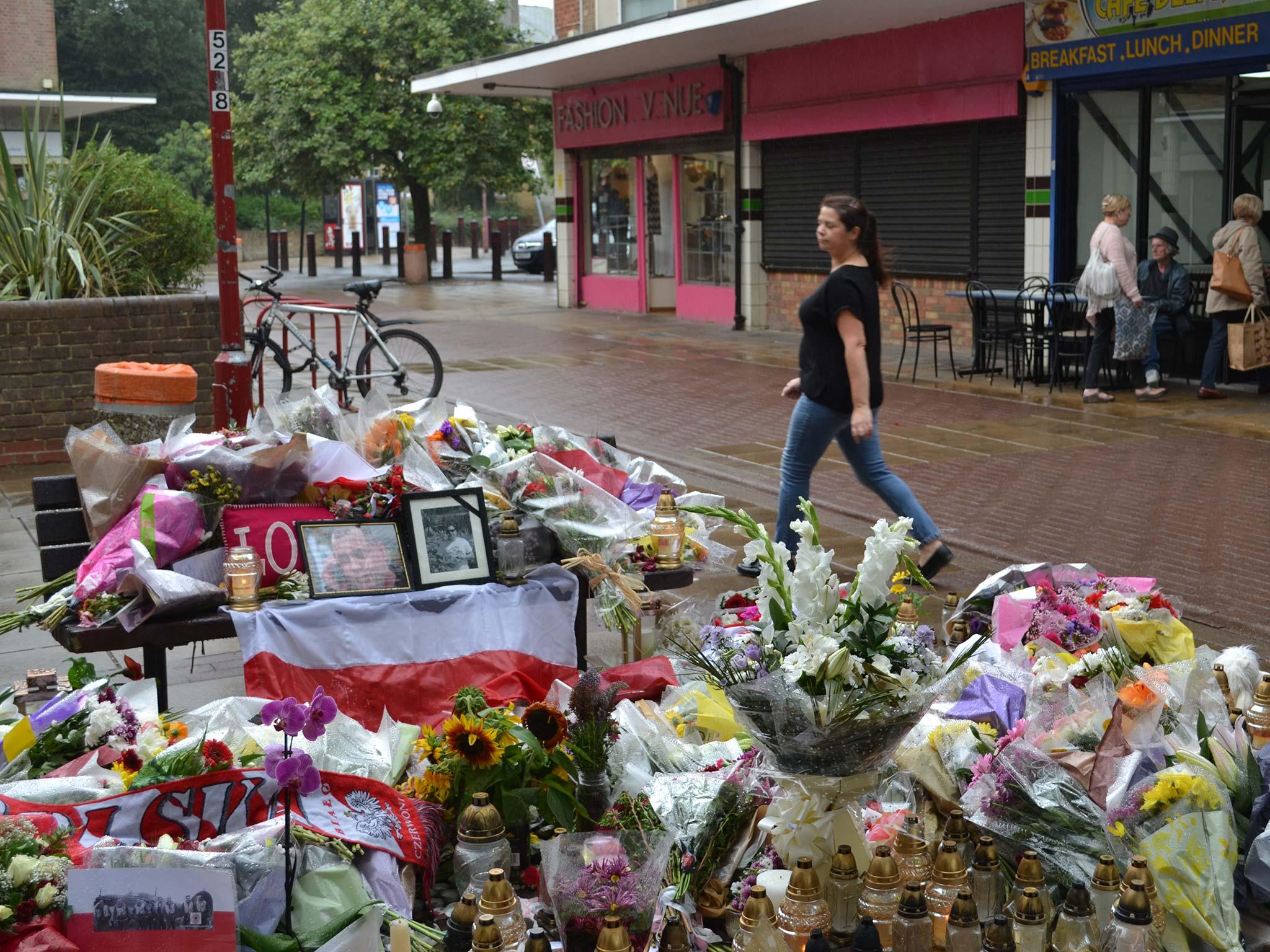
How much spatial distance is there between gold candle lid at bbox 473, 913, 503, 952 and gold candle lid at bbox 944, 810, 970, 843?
1047 millimetres

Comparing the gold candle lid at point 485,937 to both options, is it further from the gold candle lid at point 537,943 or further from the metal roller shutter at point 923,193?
the metal roller shutter at point 923,193

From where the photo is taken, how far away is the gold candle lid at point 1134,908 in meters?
2.56

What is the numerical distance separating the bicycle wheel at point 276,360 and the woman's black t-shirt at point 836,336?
689 cm

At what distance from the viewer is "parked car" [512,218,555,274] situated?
34531 mm

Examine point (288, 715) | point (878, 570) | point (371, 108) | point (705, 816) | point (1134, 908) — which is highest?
point (371, 108)

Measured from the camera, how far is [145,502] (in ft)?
15.2

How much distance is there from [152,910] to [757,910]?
1.16 m

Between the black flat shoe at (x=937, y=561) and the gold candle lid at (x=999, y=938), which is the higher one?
the gold candle lid at (x=999, y=938)

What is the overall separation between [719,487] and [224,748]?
592 centimetres

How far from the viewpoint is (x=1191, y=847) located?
2807mm

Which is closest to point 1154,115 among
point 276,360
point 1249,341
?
point 1249,341

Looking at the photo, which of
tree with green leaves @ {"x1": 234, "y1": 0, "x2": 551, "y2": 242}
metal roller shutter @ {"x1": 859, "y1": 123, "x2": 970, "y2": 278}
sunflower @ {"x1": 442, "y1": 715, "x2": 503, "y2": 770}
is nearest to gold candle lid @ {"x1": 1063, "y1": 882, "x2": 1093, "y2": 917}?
sunflower @ {"x1": 442, "y1": 715, "x2": 503, "y2": 770}

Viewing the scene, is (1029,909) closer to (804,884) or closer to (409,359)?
(804,884)

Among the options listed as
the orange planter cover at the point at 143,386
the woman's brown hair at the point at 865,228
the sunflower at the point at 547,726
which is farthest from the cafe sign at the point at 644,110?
the sunflower at the point at 547,726
